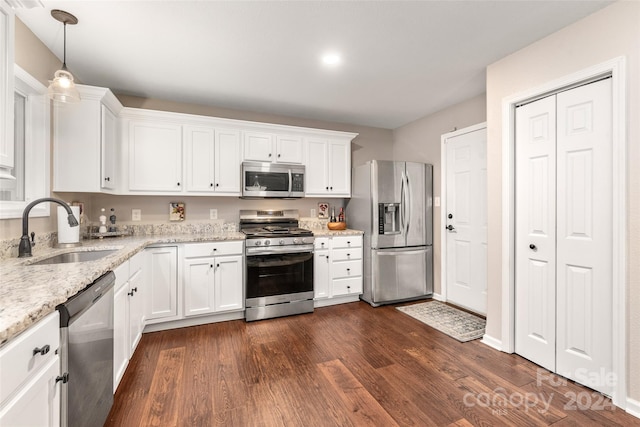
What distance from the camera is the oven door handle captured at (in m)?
3.13

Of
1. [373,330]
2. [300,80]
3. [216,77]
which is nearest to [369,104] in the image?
[300,80]

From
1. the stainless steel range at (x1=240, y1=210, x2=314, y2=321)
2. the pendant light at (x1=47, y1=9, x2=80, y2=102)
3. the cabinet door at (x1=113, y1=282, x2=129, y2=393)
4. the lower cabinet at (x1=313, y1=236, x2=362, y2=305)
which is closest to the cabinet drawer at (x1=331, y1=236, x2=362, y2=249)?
the lower cabinet at (x1=313, y1=236, x2=362, y2=305)

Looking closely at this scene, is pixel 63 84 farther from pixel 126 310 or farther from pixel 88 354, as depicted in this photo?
pixel 88 354

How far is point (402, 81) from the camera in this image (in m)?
2.92

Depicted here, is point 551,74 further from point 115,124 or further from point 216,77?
point 115,124

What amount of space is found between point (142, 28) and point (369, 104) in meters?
2.37

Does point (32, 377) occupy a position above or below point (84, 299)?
below

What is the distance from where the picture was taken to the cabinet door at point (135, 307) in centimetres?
215

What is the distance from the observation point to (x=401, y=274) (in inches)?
146

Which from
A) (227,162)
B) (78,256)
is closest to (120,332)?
(78,256)

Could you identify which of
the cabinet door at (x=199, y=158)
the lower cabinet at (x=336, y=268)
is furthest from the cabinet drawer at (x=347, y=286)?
the cabinet door at (x=199, y=158)

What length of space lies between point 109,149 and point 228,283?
169 cm

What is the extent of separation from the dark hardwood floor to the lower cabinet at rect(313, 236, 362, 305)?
0.73m

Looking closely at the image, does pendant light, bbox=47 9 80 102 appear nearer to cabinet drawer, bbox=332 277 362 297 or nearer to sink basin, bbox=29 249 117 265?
sink basin, bbox=29 249 117 265
